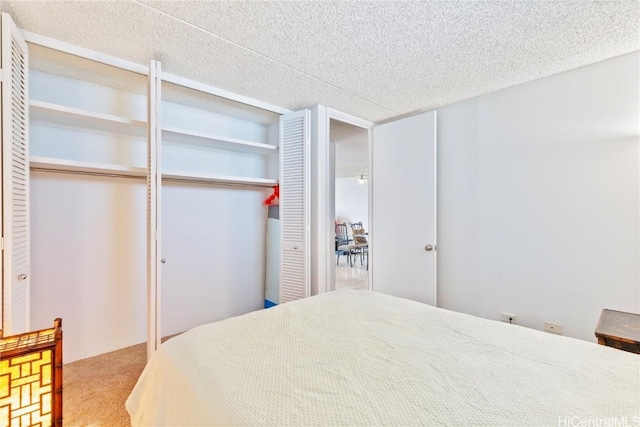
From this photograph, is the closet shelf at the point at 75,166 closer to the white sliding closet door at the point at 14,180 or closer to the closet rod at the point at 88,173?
the closet rod at the point at 88,173

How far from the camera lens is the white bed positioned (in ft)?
2.61

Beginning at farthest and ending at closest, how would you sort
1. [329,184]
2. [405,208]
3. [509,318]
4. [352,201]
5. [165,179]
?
[352,201], [329,184], [405,208], [165,179], [509,318]

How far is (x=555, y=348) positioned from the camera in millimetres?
1151

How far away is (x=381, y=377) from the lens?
963mm

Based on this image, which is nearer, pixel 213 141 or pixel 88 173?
pixel 88 173

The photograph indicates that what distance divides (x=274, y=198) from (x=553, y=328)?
2.77 metres

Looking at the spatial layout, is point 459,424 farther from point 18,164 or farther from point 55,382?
point 18,164

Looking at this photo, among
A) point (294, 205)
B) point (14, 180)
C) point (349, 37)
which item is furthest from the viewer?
point (294, 205)

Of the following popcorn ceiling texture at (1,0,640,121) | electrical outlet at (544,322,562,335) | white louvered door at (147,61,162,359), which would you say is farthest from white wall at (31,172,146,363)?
electrical outlet at (544,322,562,335)

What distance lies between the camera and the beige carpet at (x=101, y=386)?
1630 mm

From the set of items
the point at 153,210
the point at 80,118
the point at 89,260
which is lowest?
the point at 89,260

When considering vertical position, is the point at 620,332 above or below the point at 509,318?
above

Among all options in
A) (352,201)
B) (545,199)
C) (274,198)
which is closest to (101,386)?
(274,198)

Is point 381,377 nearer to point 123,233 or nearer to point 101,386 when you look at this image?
point 101,386
